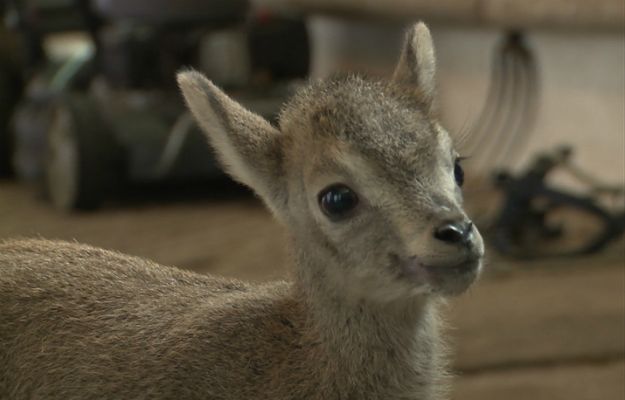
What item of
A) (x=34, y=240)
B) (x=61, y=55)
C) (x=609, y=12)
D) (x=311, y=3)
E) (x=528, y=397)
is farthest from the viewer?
(x=61, y=55)

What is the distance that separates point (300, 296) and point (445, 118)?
1.43 m

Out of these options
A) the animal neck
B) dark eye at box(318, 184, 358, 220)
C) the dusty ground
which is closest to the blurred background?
the dusty ground

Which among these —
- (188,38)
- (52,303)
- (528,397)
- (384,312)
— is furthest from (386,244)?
(188,38)

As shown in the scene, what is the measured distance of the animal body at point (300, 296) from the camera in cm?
101

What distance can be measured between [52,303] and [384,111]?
438 mm

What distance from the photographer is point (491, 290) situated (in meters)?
2.52

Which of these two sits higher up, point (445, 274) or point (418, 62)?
→ point (418, 62)

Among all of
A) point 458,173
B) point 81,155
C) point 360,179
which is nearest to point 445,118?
point 81,155

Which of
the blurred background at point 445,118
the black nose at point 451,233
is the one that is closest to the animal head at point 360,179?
the black nose at point 451,233

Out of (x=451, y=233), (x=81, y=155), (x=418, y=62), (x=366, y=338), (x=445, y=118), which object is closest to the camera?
(x=451, y=233)

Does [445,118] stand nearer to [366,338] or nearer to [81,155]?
[81,155]

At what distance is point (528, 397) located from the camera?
1.95 m

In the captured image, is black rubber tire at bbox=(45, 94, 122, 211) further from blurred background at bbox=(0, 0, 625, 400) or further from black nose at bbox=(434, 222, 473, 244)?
black nose at bbox=(434, 222, 473, 244)

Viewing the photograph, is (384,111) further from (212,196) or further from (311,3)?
(311,3)
